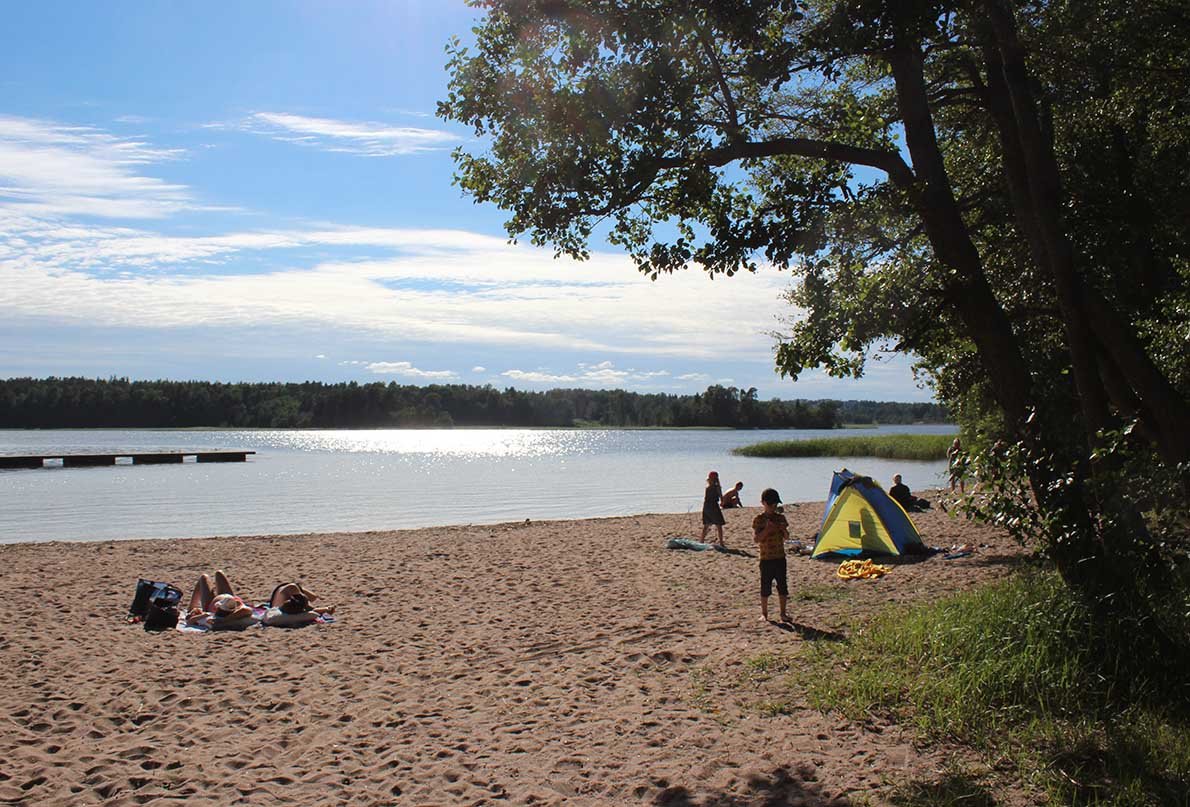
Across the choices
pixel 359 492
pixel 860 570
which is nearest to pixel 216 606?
pixel 860 570

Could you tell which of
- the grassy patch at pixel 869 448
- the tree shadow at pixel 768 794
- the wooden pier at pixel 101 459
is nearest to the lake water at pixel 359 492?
the grassy patch at pixel 869 448

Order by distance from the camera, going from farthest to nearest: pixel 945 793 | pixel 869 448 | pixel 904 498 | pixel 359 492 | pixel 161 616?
pixel 869 448 < pixel 359 492 < pixel 904 498 < pixel 161 616 < pixel 945 793

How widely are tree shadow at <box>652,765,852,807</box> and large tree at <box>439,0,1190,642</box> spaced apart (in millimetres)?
2329

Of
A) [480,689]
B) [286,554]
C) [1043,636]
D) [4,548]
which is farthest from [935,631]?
[4,548]

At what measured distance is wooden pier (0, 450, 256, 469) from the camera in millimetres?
55875

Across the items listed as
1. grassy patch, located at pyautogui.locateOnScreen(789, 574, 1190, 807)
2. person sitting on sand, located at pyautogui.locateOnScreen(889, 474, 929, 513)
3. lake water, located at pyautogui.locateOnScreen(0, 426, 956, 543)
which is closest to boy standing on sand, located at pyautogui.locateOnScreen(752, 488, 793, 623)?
grassy patch, located at pyautogui.locateOnScreen(789, 574, 1190, 807)

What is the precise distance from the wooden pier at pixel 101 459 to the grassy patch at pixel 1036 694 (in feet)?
197

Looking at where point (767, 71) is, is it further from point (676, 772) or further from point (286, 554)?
point (286, 554)

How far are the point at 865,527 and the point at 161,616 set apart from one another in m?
10.5

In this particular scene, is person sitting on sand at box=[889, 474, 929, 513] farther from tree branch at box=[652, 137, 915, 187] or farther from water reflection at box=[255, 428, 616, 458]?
water reflection at box=[255, 428, 616, 458]

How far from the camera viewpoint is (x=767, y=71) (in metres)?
7.50

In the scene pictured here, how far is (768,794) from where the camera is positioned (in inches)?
209

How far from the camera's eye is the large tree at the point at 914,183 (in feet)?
21.7

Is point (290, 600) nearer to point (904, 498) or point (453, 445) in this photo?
point (904, 498)
